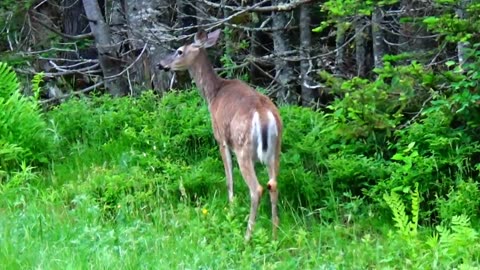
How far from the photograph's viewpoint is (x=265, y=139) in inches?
282

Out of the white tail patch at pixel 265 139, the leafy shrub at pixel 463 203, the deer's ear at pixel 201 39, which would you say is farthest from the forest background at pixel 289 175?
the deer's ear at pixel 201 39

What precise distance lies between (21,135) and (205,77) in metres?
2.07

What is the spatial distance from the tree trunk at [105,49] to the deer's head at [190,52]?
10.9 feet

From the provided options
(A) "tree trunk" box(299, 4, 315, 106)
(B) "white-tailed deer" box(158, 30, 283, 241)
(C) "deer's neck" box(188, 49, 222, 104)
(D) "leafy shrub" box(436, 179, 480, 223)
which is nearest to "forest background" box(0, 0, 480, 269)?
(D) "leafy shrub" box(436, 179, 480, 223)

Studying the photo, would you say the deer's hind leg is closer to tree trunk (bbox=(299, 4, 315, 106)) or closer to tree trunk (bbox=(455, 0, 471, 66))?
tree trunk (bbox=(455, 0, 471, 66))

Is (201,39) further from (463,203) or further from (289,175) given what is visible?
(463,203)

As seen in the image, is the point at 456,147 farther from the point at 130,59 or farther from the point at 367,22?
the point at 130,59

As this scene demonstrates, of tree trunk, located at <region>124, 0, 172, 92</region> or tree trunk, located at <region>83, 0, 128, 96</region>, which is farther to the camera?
tree trunk, located at <region>83, 0, 128, 96</region>

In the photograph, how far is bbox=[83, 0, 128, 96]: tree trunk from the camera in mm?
12708

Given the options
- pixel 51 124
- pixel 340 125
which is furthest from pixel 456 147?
pixel 51 124

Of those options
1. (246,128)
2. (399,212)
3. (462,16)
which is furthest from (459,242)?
(462,16)

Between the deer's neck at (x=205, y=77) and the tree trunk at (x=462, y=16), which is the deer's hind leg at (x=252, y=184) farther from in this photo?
the tree trunk at (x=462, y=16)

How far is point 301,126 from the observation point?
29.1 ft

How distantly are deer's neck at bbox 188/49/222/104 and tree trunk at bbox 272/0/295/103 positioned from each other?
2.39 metres
